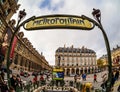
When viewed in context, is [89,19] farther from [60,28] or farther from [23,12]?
[23,12]

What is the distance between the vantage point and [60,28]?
10.4 meters

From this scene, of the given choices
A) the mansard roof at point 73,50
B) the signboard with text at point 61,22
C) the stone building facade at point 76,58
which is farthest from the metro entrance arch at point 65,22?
the mansard roof at point 73,50

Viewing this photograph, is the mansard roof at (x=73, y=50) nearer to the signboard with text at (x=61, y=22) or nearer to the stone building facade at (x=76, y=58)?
the stone building facade at (x=76, y=58)

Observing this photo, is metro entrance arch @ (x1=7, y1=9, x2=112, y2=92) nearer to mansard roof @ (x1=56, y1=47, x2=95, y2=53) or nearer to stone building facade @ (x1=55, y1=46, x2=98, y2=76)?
stone building facade @ (x1=55, y1=46, x2=98, y2=76)

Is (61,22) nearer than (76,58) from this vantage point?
Yes

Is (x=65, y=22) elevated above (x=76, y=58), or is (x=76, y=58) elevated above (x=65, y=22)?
(x=76, y=58)

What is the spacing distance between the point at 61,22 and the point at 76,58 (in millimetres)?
159895

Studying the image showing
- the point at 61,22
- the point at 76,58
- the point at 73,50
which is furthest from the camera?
the point at 73,50

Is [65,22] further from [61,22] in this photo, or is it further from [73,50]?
[73,50]

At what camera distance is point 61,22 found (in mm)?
10305

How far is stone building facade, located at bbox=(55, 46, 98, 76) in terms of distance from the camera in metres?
162

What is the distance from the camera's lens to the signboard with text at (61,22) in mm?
10266

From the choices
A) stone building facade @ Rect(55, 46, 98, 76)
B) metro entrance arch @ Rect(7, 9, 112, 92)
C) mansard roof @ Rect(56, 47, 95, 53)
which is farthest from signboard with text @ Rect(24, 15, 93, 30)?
mansard roof @ Rect(56, 47, 95, 53)

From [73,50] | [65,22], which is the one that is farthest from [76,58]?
[65,22]
